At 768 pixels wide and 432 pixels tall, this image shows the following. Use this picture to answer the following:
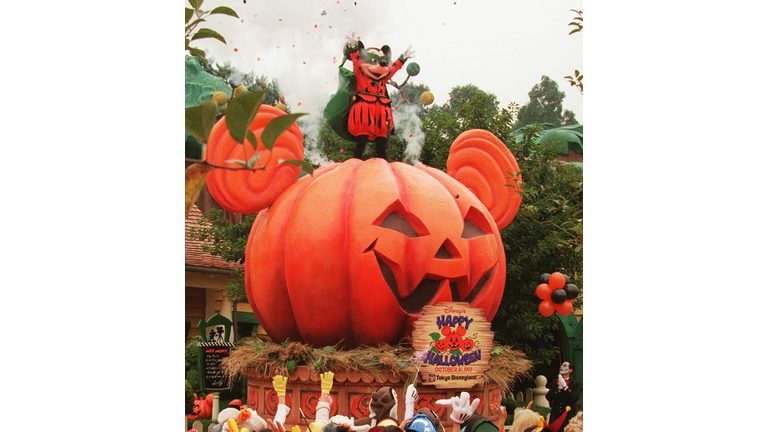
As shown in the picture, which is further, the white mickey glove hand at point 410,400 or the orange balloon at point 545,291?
the orange balloon at point 545,291

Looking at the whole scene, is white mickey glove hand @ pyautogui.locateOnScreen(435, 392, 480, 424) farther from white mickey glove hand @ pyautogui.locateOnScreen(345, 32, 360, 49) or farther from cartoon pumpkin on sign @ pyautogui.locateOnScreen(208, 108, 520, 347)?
white mickey glove hand @ pyautogui.locateOnScreen(345, 32, 360, 49)

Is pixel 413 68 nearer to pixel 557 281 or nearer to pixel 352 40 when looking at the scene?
pixel 352 40

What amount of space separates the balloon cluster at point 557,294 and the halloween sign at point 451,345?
0.84 m

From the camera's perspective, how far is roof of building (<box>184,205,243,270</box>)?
26.0 feet

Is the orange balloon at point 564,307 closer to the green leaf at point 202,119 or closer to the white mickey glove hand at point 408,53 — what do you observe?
the white mickey glove hand at point 408,53

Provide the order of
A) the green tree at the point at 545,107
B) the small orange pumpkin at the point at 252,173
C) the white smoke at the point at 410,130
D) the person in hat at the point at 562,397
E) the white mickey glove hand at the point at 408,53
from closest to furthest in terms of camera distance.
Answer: the small orange pumpkin at the point at 252,173 → the person in hat at the point at 562,397 → the white mickey glove hand at the point at 408,53 → the green tree at the point at 545,107 → the white smoke at the point at 410,130

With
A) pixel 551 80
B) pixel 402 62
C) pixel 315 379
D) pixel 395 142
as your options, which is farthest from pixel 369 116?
pixel 395 142

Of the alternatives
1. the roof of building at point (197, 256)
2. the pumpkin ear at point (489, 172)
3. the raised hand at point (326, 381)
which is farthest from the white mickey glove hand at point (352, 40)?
the roof of building at point (197, 256)

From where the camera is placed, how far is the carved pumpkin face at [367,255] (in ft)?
17.3

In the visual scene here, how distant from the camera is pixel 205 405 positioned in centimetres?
634

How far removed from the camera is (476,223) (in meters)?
5.72

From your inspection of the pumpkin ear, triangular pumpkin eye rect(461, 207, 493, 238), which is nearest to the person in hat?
triangular pumpkin eye rect(461, 207, 493, 238)

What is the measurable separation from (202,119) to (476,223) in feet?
11.6

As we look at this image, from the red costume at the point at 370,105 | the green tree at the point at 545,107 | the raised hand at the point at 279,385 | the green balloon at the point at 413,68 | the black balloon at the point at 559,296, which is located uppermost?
the green balloon at the point at 413,68
